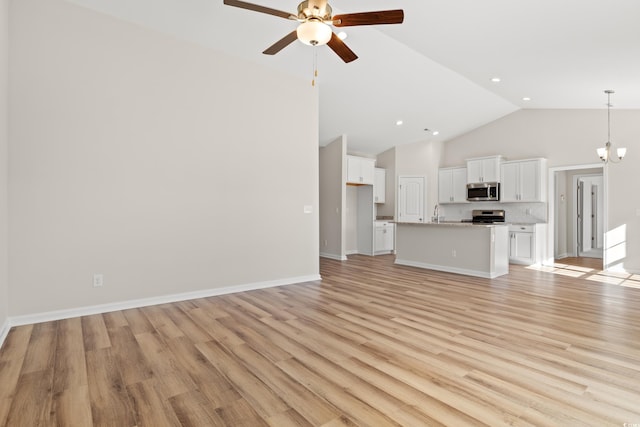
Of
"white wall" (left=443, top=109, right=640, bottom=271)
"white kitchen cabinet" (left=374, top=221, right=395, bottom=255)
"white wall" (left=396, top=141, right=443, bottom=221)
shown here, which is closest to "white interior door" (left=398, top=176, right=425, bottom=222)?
"white wall" (left=396, top=141, right=443, bottom=221)

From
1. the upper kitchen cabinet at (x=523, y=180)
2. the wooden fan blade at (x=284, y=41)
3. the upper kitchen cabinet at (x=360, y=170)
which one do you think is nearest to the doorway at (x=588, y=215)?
the upper kitchen cabinet at (x=523, y=180)

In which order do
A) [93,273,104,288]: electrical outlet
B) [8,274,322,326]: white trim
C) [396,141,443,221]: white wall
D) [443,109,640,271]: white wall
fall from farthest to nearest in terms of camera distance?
[396,141,443,221]: white wall < [443,109,640,271]: white wall < [93,273,104,288]: electrical outlet < [8,274,322,326]: white trim

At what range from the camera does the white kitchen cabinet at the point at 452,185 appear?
868cm

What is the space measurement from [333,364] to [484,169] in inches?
281

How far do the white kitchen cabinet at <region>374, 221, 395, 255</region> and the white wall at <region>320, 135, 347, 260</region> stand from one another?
123 centimetres

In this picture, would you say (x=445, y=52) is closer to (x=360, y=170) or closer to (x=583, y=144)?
(x=360, y=170)

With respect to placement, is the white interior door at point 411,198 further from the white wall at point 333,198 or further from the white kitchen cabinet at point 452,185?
the white wall at point 333,198

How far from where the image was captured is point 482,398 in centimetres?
207

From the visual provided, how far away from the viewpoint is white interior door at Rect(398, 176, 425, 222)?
357 inches

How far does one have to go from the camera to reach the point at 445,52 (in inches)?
198

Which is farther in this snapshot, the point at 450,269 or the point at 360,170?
the point at 360,170

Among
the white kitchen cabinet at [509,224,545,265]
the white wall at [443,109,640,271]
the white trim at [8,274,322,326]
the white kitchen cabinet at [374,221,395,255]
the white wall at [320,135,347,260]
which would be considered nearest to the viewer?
the white trim at [8,274,322,326]

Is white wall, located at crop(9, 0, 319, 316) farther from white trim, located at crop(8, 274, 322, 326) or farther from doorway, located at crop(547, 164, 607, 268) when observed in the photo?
doorway, located at crop(547, 164, 607, 268)

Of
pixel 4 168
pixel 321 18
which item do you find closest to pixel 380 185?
pixel 321 18
